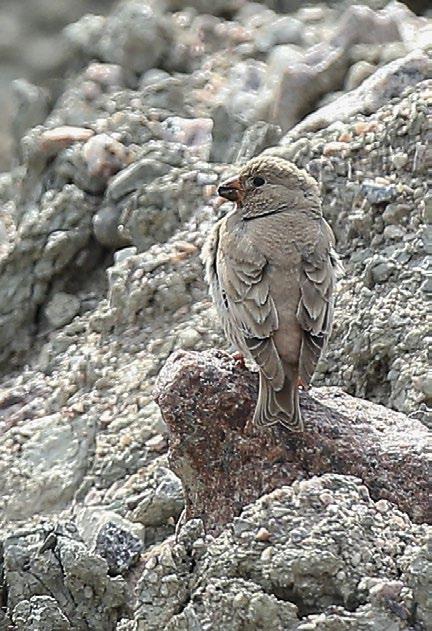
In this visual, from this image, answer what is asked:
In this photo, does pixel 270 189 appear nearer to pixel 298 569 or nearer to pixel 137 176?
pixel 298 569

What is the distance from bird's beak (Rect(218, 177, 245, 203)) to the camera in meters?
7.96

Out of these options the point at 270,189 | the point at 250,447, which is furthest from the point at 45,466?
the point at 250,447

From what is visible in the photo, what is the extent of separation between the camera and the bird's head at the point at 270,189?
7934 millimetres

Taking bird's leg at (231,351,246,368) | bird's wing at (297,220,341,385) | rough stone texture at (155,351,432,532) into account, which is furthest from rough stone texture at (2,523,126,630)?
bird's wing at (297,220,341,385)

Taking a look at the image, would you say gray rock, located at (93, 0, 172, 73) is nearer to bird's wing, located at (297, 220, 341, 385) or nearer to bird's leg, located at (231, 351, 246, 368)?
bird's wing, located at (297, 220, 341, 385)

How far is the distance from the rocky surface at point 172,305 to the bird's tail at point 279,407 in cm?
38

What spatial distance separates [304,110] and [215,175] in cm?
116

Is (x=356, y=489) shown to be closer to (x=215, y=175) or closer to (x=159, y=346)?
(x=159, y=346)

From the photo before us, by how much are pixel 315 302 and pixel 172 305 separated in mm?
2716

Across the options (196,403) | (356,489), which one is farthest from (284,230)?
(356,489)

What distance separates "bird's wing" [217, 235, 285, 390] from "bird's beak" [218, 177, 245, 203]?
42 cm

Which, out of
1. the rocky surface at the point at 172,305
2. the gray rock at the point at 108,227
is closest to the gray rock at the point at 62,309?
the rocky surface at the point at 172,305

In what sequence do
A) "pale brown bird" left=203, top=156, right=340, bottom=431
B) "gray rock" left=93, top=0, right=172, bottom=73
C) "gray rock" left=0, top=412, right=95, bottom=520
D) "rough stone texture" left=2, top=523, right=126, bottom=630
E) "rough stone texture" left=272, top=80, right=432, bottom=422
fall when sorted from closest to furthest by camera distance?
"rough stone texture" left=2, top=523, right=126, bottom=630, "pale brown bird" left=203, top=156, right=340, bottom=431, "rough stone texture" left=272, top=80, right=432, bottom=422, "gray rock" left=0, top=412, right=95, bottom=520, "gray rock" left=93, top=0, right=172, bottom=73

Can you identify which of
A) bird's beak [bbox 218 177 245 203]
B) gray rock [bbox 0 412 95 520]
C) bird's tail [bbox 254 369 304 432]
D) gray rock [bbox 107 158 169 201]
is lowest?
gray rock [bbox 0 412 95 520]
